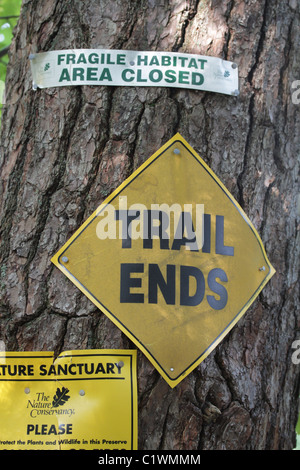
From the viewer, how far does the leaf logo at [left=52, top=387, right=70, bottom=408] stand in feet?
6.48

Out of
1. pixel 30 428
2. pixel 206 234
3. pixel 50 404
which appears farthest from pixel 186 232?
pixel 30 428

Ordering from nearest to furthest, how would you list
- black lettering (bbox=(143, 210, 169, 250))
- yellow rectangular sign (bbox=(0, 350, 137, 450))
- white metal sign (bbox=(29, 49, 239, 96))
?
yellow rectangular sign (bbox=(0, 350, 137, 450)) → black lettering (bbox=(143, 210, 169, 250)) → white metal sign (bbox=(29, 49, 239, 96))

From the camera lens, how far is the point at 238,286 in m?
2.11

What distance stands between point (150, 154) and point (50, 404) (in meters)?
1.00

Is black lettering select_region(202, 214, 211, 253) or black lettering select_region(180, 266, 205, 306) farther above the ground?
black lettering select_region(202, 214, 211, 253)

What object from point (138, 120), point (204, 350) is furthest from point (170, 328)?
point (138, 120)

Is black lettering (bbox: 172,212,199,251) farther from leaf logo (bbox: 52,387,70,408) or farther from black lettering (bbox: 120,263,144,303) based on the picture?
leaf logo (bbox: 52,387,70,408)

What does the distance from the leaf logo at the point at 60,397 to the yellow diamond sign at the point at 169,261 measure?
309 mm

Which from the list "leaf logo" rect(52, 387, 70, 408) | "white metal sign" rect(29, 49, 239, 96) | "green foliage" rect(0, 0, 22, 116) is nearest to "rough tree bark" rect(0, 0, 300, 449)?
"white metal sign" rect(29, 49, 239, 96)

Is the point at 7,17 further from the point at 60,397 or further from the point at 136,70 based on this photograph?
the point at 60,397

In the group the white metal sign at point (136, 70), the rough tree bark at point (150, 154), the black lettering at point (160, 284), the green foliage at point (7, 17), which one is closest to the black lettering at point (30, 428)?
the rough tree bark at point (150, 154)

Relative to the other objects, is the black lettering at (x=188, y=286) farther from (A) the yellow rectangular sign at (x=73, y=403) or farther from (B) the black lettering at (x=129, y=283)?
(A) the yellow rectangular sign at (x=73, y=403)

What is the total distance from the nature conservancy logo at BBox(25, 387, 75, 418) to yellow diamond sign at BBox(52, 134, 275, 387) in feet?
1.06
